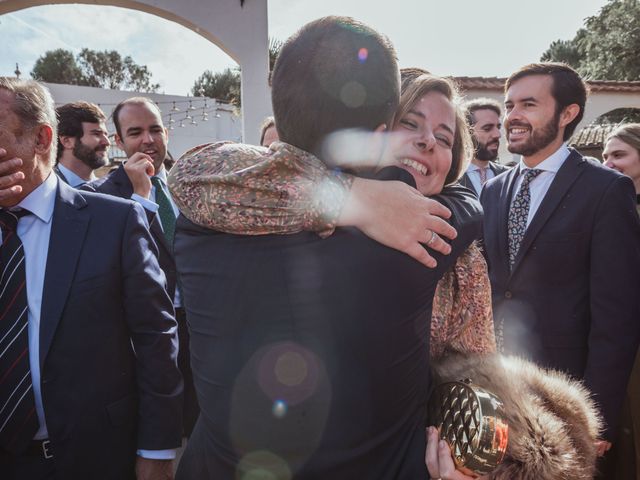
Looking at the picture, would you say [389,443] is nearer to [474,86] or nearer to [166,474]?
[166,474]

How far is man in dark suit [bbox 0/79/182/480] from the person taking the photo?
1542mm

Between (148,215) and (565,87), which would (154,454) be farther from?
(565,87)

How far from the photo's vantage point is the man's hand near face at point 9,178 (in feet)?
5.08

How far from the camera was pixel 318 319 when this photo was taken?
0.90 meters

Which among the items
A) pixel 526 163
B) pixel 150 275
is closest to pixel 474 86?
pixel 526 163

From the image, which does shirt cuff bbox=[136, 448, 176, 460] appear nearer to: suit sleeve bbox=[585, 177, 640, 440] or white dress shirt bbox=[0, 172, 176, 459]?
white dress shirt bbox=[0, 172, 176, 459]

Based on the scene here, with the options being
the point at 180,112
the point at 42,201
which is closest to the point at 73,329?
the point at 42,201

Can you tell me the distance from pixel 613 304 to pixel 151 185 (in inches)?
114

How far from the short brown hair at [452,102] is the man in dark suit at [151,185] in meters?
2.08

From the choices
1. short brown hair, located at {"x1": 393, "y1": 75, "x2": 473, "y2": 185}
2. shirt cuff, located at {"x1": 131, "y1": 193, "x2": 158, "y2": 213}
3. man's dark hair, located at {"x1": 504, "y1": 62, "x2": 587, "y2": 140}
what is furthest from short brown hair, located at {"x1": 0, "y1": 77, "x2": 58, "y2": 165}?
man's dark hair, located at {"x1": 504, "y1": 62, "x2": 587, "y2": 140}

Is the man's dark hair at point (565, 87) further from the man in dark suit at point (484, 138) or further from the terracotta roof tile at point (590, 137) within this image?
the terracotta roof tile at point (590, 137)

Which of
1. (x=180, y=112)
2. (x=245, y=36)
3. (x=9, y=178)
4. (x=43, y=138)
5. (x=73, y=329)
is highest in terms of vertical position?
(x=245, y=36)

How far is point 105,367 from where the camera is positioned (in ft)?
5.44

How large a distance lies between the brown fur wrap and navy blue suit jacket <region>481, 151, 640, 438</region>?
1254 mm
